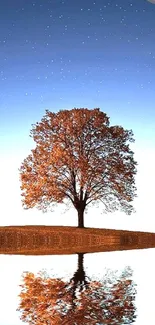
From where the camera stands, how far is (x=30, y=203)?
2855cm

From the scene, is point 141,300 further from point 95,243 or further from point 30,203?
point 30,203

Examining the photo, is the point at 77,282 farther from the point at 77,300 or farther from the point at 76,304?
the point at 76,304

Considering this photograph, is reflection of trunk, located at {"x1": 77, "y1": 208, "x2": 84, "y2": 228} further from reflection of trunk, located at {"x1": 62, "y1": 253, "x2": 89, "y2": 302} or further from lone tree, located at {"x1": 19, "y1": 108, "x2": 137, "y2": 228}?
reflection of trunk, located at {"x1": 62, "y1": 253, "x2": 89, "y2": 302}

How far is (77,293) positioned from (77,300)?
0.74 metres

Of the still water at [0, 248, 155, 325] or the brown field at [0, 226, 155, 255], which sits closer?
the still water at [0, 248, 155, 325]

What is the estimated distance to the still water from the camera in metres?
7.32

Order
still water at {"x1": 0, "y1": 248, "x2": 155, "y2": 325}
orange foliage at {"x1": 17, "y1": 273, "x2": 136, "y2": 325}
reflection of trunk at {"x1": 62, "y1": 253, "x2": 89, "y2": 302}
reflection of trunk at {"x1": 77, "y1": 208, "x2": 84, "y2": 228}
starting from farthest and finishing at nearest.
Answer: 1. reflection of trunk at {"x1": 77, "y1": 208, "x2": 84, "y2": 228}
2. reflection of trunk at {"x1": 62, "y1": 253, "x2": 89, "y2": 302}
3. still water at {"x1": 0, "y1": 248, "x2": 155, "y2": 325}
4. orange foliage at {"x1": 17, "y1": 273, "x2": 136, "y2": 325}

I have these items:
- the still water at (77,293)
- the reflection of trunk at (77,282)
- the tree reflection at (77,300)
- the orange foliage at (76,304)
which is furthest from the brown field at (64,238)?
the orange foliage at (76,304)

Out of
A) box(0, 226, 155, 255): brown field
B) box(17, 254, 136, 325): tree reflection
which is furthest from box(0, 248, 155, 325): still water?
box(0, 226, 155, 255): brown field

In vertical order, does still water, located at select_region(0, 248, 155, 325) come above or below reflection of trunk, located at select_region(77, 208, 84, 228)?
below

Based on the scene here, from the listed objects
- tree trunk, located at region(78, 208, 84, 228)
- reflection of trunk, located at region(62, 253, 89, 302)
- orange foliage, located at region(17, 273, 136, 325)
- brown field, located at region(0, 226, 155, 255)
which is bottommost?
orange foliage, located at region(17, 273, 136, 325)

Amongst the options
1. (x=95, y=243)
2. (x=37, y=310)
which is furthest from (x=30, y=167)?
(x=37, y=310)

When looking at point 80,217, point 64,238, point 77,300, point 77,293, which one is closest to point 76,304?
point 77,300

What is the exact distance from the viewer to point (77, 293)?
9.34 meters
